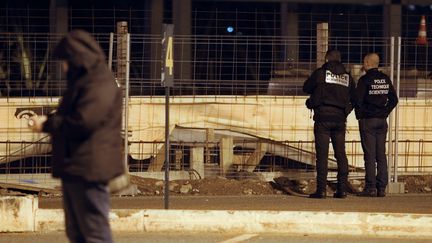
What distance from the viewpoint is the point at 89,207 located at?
693cm

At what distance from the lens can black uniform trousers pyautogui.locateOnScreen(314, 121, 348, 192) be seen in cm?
1284

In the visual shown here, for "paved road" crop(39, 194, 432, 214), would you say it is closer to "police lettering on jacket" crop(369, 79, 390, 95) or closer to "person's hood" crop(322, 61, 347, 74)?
"police lettering on jacket" crop(369, 79, 390, 95)

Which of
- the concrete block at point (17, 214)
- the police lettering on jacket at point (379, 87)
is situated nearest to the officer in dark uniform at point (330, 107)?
the police lettering on jacket at point (379, 87)

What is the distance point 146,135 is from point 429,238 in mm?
5138

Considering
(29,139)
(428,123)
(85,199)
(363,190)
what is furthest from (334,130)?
(85,199)

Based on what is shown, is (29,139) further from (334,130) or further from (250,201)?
(334,130)

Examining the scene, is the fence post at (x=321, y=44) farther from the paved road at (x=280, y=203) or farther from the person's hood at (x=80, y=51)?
the person's hood at (x=80, y=51)

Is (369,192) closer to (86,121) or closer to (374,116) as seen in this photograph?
(374,116)

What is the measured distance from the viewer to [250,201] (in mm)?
12781

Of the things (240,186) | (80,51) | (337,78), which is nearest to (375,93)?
(337,78)

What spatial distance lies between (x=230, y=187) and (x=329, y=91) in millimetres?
2113

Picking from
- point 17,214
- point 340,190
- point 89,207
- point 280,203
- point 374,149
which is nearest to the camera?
point 89,207

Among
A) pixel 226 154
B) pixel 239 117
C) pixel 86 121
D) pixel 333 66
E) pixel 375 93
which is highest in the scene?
pixel 333 66

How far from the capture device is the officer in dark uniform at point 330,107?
41.5 ft
